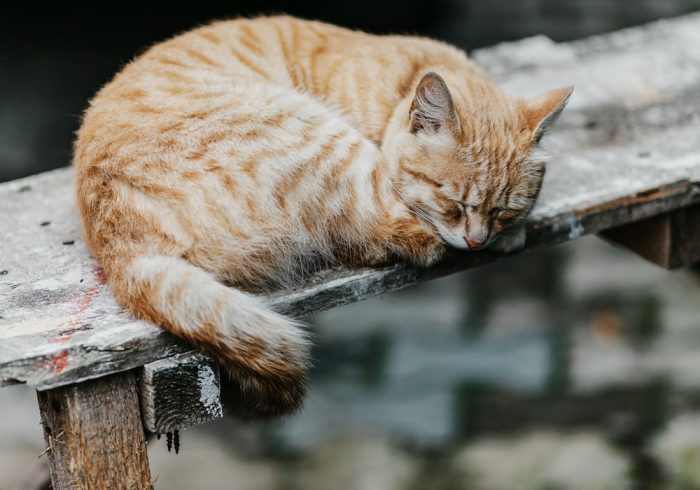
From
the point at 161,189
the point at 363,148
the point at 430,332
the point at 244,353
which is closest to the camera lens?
the point at 244,353

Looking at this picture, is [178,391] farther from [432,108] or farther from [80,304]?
[432,108]

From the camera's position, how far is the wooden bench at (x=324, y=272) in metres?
1.90

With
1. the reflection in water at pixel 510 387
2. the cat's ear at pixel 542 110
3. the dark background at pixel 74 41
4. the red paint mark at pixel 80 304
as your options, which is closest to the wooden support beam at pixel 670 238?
the cat's ear at pixel 542 110

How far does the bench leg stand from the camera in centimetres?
189

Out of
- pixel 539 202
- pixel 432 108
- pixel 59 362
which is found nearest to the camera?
pixel 59 362

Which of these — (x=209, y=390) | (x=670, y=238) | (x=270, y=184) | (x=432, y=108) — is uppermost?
(x=432, y=108)

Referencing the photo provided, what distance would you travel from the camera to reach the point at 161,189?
2145 mm

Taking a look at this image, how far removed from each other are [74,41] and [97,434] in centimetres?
218

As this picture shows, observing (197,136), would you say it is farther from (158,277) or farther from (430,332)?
(430,332)

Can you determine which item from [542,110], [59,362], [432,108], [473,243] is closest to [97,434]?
[59,362]

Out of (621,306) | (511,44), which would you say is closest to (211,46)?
(511,44)

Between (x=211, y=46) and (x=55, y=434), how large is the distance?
1.32 m

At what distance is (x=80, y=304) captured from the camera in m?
2.12

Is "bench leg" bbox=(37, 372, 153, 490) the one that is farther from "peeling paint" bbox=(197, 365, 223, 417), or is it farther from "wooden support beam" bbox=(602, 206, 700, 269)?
"wooden support beam" bbox=(602, 206, 700, 269)
